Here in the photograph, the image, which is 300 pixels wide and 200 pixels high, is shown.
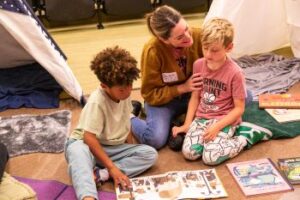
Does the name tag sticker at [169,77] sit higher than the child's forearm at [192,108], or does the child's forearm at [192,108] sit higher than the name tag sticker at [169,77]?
the name tag sticker at [169,77]

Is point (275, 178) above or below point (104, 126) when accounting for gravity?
below

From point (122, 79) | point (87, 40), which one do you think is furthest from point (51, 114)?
point (87, 40)

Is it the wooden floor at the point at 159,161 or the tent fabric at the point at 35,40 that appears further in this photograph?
the tent fabric at the point at 35,40

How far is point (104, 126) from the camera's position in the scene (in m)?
1.71

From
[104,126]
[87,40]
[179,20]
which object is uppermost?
[179,20]

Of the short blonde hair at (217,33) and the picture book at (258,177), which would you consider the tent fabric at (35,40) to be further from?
the picture book at (258,177)

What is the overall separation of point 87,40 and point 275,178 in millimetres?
2433

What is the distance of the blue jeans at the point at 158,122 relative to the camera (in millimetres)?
1984

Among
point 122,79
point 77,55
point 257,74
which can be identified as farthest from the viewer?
point 77,55

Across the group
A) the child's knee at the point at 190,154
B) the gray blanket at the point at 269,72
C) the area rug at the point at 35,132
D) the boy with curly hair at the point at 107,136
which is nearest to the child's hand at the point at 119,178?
the boy with curly hair at the point at 107,136

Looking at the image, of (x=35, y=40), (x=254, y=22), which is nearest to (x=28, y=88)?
(x=35, y=40)

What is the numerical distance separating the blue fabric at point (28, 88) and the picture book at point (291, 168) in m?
1.30

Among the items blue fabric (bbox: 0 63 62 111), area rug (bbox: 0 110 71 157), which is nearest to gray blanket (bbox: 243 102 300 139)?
Result: area rug (bbox: 0 110 71 157)

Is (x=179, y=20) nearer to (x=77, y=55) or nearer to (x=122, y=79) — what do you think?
(x=122, y=79)
